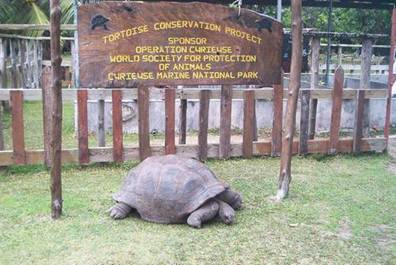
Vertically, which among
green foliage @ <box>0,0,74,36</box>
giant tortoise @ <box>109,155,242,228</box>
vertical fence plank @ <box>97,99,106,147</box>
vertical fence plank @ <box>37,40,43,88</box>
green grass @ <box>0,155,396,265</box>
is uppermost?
green foliage @ <box>0,0,74,36</box>

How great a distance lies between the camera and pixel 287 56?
40.7ft

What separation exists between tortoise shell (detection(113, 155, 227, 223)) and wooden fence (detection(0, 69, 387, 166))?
196 centimetres

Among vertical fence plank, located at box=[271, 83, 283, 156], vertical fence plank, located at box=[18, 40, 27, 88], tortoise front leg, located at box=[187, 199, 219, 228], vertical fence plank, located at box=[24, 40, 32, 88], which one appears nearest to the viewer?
tortoise front leg, located at box=[187, 199, 219, 228]

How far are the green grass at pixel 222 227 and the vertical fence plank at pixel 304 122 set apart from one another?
3.04ft

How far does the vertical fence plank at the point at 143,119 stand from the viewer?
6.99 m

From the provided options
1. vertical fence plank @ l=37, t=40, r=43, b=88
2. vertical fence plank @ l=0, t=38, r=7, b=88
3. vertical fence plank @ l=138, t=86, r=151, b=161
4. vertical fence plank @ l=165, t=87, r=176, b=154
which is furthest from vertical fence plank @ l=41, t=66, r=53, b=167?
vertical fence plank @ l=37, t=40, r=43, b=88

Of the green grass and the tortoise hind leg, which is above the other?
the tortoise hind leg

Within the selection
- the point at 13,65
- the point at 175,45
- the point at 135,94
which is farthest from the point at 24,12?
the point at 175,45

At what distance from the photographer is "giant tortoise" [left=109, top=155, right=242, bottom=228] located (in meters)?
4.87

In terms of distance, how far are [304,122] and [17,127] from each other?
398 cm

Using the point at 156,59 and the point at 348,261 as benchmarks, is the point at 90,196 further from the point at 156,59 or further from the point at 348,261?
the point at 348,261

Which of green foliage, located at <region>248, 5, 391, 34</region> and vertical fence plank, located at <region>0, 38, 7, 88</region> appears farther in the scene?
green foliage, located at <region>248, 5, 391, 34</region>

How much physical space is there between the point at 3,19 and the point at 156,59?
11939 millimetres

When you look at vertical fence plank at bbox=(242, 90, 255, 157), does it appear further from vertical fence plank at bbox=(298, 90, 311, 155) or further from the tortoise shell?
the tortoise shell
